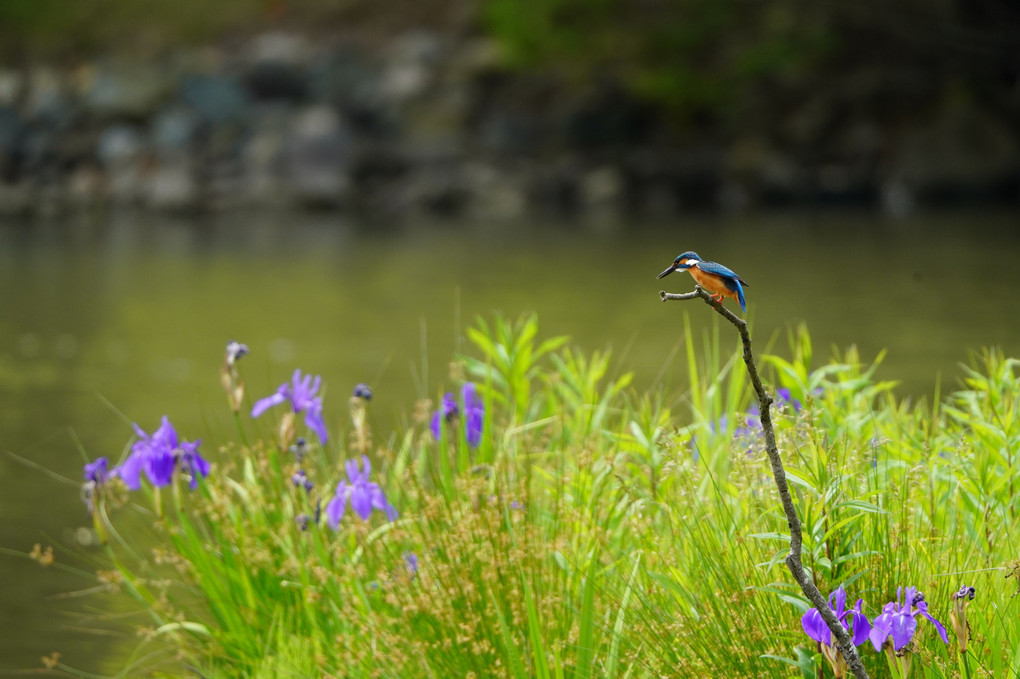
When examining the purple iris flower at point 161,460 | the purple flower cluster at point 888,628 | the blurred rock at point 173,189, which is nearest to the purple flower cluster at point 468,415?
the purple iris flower at point 161,460

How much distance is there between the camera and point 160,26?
→ 89.9 feet

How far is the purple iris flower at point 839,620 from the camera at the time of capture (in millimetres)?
1617

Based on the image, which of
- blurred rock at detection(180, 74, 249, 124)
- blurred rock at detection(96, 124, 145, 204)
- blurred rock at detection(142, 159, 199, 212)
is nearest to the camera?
blurred rock at detection(142, 159, 199, 212)

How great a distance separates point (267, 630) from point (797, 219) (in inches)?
609

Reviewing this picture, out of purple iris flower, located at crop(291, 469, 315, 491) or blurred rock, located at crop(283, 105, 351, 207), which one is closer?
purple iris flower, located at crop(291, 469, 315, 491)

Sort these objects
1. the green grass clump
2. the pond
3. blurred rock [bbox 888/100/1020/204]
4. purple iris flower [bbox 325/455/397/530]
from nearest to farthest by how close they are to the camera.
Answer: the green grass clump < purple iris flower [bbox 325/455/397/530] < the pond < blurred rock [bbox 888/100/1020/204]

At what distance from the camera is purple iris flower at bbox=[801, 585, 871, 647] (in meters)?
1.62

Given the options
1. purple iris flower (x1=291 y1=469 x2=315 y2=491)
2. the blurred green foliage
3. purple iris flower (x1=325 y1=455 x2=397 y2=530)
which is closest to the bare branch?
purple iris flower (x1=325 y1=455 x2=397 y2=530)

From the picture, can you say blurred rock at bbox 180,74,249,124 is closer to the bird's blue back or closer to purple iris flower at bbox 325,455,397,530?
purple iris flower at bbox 325,455,397,530

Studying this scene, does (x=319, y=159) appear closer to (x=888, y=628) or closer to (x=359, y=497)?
(x=359, y=497)

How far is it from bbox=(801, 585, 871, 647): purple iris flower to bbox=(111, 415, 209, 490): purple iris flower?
4.82ft

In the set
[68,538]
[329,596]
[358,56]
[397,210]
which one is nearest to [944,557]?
[329,596]

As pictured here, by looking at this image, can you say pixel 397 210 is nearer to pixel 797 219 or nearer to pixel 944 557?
pixel 797 219

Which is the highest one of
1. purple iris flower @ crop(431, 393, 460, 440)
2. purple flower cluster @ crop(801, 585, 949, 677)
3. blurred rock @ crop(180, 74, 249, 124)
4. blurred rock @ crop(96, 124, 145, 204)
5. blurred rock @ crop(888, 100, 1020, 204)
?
blurred rock @ crop(180, 74, 249, 124)
